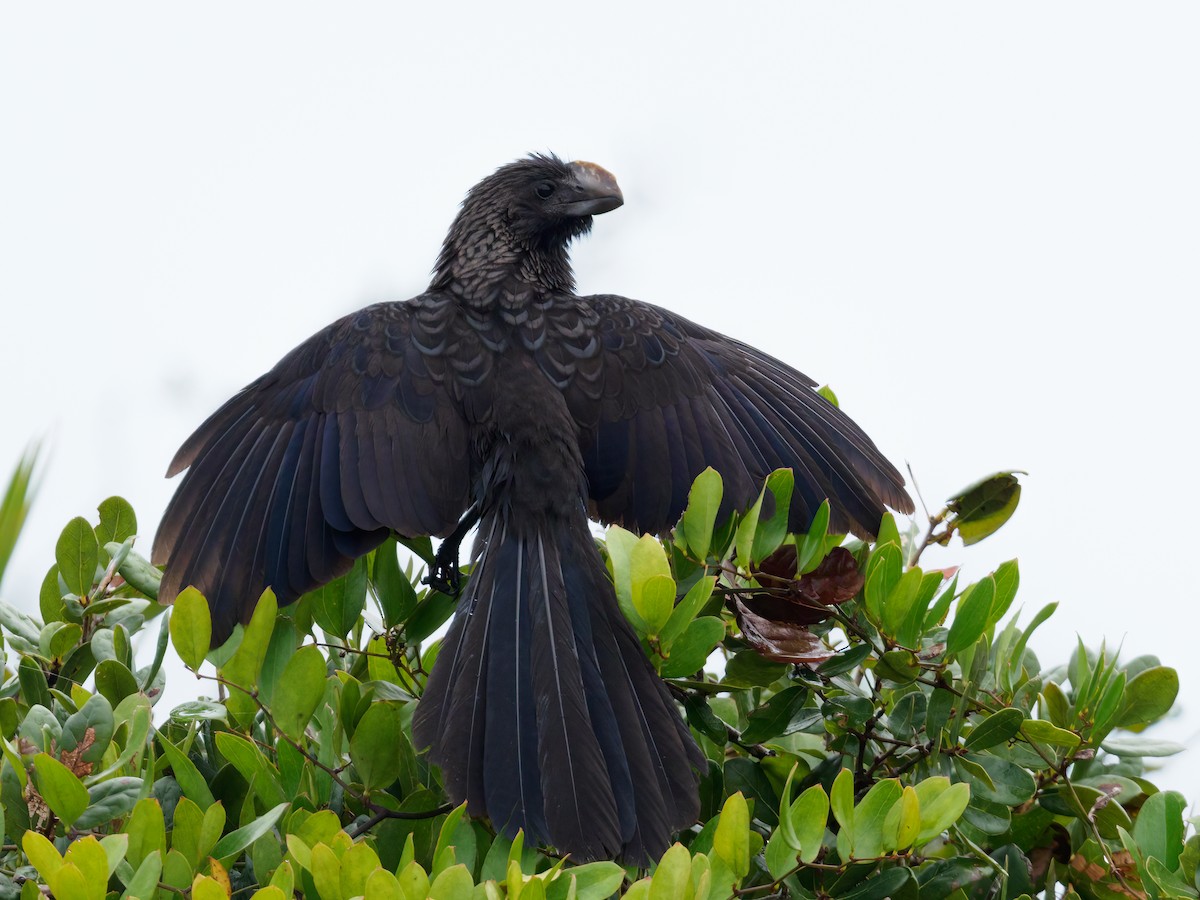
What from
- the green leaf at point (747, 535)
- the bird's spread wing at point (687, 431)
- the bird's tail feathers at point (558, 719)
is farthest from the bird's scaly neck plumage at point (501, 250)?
the green leaf at point (747, 535)

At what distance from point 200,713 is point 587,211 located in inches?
100

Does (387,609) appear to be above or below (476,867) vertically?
above

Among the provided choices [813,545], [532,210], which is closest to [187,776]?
[813,545]

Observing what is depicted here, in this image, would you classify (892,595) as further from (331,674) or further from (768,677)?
(331,674)

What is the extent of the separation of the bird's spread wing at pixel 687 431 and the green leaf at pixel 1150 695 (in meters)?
1.09

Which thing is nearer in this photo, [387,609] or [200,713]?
[200,713]

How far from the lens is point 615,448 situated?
318cm

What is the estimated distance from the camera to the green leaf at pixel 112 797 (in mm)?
1559

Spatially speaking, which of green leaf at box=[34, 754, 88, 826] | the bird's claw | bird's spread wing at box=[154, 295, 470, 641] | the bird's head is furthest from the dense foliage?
the bird's head

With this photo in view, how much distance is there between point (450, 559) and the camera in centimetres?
326

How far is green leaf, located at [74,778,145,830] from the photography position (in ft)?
5.11

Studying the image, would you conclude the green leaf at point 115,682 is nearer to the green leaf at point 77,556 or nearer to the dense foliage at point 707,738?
the dense foliage at point 707,738

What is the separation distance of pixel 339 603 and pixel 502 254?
5.94 feet

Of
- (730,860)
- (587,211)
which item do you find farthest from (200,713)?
(587,211)
